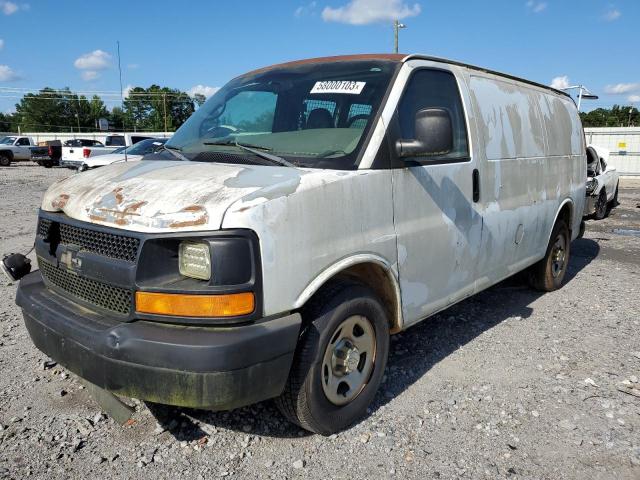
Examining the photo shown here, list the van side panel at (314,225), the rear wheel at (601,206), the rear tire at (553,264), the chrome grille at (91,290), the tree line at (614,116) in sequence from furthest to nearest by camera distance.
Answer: the tree line at (614,116) < the rear wheel at (601,206) < the rear tire at (553,264) < the chrome grille at (91,290) < the van side panel at (314,225)

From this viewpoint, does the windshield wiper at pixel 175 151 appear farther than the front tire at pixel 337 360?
Yes

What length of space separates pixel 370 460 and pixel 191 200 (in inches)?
63.8

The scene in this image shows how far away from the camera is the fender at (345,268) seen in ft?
8.25

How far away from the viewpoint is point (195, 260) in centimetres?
233

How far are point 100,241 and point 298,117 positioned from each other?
4.62ft

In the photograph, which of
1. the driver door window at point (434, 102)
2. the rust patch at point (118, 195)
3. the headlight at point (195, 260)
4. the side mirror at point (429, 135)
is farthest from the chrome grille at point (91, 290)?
the driver door window at point (434, 102)

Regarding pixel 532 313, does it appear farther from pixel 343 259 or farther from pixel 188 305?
pixel 188 305

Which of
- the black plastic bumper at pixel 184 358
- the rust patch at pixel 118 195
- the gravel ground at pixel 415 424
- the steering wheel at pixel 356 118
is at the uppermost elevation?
the steering wheel at pixel 356 118

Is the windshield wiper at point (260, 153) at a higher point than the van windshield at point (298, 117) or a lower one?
lower

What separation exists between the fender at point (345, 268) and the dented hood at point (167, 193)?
1.54ft

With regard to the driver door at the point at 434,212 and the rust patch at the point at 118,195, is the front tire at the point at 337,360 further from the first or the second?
the rust patch at the point at 118,195

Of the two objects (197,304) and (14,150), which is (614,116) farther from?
(197,304)

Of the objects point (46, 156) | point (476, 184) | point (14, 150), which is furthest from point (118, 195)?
point (14, 150)

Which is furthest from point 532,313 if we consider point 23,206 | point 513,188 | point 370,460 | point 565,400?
point 23,206
